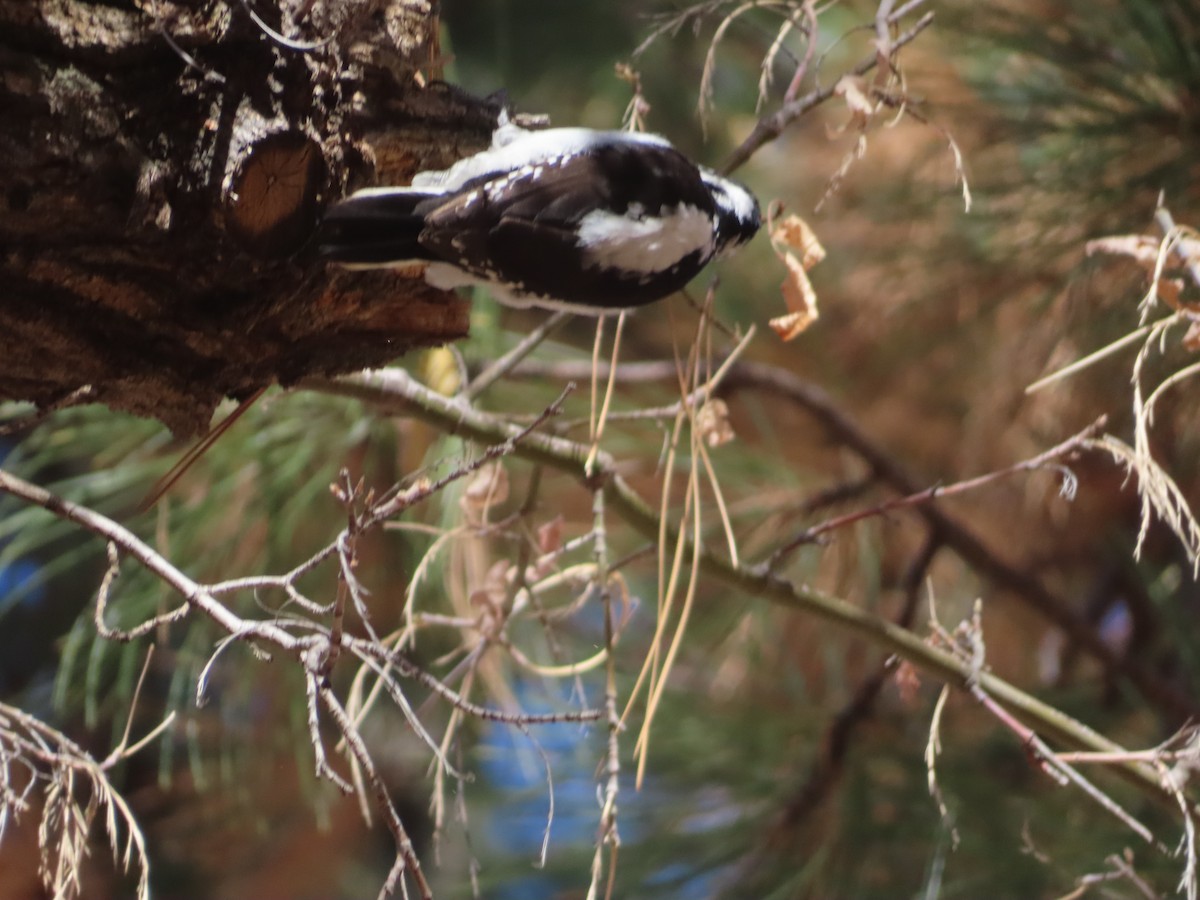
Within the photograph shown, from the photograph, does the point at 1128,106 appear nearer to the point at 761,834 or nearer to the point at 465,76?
the point at 465,76

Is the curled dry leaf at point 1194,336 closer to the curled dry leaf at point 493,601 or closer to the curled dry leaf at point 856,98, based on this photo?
the curled dry leaf at point 856,98

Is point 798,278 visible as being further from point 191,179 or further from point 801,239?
point 191,179

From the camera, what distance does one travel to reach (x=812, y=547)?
77cm

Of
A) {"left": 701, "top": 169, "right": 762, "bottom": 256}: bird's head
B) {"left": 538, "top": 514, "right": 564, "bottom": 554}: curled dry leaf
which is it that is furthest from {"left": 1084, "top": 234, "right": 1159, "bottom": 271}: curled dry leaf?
{"left": 538, "top": 514, "right": 564, "bottom": 554}: curled dry leaf

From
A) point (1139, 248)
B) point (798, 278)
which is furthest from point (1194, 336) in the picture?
point (798, 278)

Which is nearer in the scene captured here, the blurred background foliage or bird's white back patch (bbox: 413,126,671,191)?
bird's white back patch (bbox: 413,126,671,191)

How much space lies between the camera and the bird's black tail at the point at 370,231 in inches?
14.2

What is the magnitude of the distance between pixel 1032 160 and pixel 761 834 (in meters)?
0.51

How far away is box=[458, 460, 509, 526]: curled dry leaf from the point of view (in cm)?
50

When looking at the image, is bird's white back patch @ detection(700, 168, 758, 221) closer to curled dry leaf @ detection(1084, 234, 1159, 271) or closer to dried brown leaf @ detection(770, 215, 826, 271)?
dried brown leaf @ detection(770, 215, 826, 271)

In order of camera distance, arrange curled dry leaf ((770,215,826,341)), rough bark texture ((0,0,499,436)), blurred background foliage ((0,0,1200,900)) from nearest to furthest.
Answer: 1. rough bark texture ((0,0,499,436))
2. curled dry leaf ((770,215,826,341))
3. blurred background foliage ((0,0,1200,900))

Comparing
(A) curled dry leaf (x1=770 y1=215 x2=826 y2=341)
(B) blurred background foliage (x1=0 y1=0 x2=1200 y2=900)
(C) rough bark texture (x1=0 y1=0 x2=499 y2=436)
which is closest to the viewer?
(C) rough bark texture (x1=0 y1=0 x2=499 y2=436)

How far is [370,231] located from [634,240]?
0.37 ft

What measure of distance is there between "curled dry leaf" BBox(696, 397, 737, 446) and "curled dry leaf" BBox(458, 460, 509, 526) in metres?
0.10
